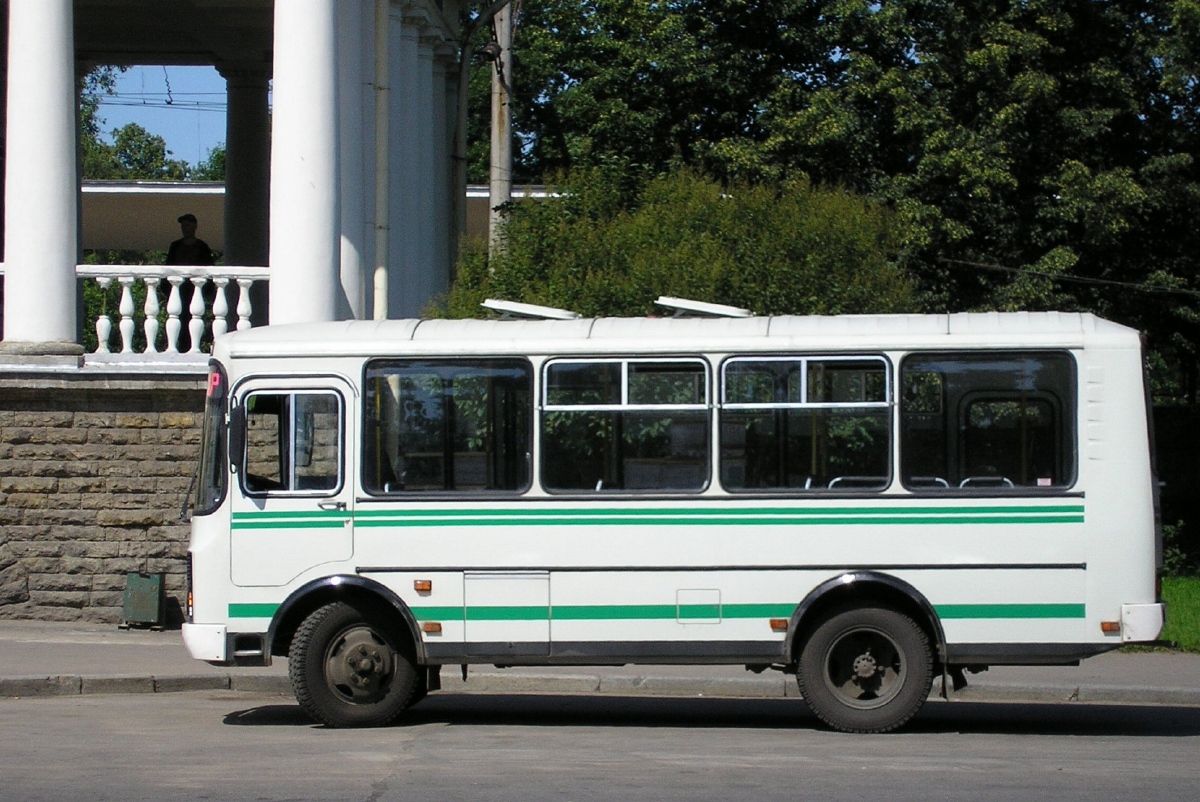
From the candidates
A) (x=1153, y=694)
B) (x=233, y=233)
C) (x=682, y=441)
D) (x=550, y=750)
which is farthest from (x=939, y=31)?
(x=550, y=750)

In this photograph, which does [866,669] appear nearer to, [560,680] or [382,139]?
[560,680]

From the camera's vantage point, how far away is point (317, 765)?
30.7 feet

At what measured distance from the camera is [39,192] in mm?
16578

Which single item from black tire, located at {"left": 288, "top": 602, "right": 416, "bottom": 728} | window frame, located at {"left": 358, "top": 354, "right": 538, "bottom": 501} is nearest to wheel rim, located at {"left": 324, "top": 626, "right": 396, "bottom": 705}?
black tire, located at {"left": 288, "top": 602, "right": 416, "bottom": 728}

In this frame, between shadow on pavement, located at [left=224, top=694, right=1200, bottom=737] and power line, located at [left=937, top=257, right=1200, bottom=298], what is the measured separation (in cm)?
1559

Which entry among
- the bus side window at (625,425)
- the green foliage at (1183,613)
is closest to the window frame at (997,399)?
the bus side window at (625,425)

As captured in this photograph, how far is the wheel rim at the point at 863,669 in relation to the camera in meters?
10.9

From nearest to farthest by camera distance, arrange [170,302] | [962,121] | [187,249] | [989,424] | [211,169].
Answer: [989,424]
[170,302]
[187,249]
[962,121]
[211,169]

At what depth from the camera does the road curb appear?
1330cm

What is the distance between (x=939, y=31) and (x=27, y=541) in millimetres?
18647

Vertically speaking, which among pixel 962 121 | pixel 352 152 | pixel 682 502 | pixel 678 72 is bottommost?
pixel 682 502

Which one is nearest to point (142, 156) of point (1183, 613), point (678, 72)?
point (678, 72)

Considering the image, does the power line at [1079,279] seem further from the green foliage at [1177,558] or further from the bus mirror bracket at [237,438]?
the bus mirror bracket at [237,438]

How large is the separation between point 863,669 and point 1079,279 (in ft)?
61.8
